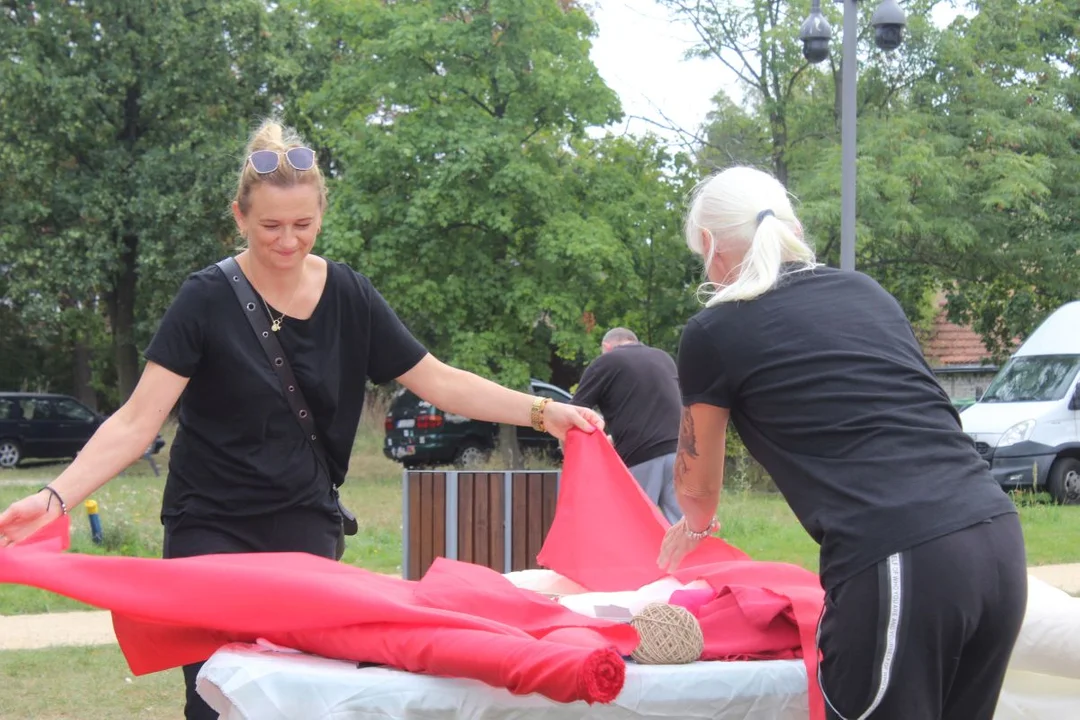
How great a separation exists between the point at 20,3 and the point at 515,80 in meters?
12.9

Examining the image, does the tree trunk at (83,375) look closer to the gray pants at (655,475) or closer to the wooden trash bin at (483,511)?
the gray pants at (655,475)

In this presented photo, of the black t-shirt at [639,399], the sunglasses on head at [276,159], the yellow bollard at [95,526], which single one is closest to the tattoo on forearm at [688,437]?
the sunglasses on head at [276,159]

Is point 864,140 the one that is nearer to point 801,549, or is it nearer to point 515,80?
point 515,80

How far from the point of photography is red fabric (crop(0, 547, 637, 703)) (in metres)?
3.08

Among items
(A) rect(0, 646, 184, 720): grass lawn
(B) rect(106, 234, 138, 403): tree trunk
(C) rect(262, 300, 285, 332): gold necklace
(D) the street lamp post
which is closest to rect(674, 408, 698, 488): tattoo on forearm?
(C) rect(262, 300, 285, 332): gold necklace

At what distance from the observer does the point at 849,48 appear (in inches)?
498

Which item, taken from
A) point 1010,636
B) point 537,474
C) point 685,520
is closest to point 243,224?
point 685,520

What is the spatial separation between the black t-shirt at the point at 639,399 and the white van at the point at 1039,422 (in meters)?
8.17

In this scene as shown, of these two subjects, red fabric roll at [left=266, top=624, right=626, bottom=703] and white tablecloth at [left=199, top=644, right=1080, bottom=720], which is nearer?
red fabric roll at [left=266, top=624, right=626, bottom=703]

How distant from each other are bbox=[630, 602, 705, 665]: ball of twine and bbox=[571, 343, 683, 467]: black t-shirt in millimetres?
5982

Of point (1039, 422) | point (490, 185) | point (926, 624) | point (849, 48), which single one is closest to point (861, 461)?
point (926, 624)

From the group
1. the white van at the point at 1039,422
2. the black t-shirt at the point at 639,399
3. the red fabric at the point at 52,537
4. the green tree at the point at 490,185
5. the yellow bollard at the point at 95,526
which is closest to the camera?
the red fabric at the point at 52,537

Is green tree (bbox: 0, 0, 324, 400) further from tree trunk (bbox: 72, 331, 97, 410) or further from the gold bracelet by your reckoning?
the gold bracelet

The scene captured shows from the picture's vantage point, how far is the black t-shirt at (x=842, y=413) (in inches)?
103
